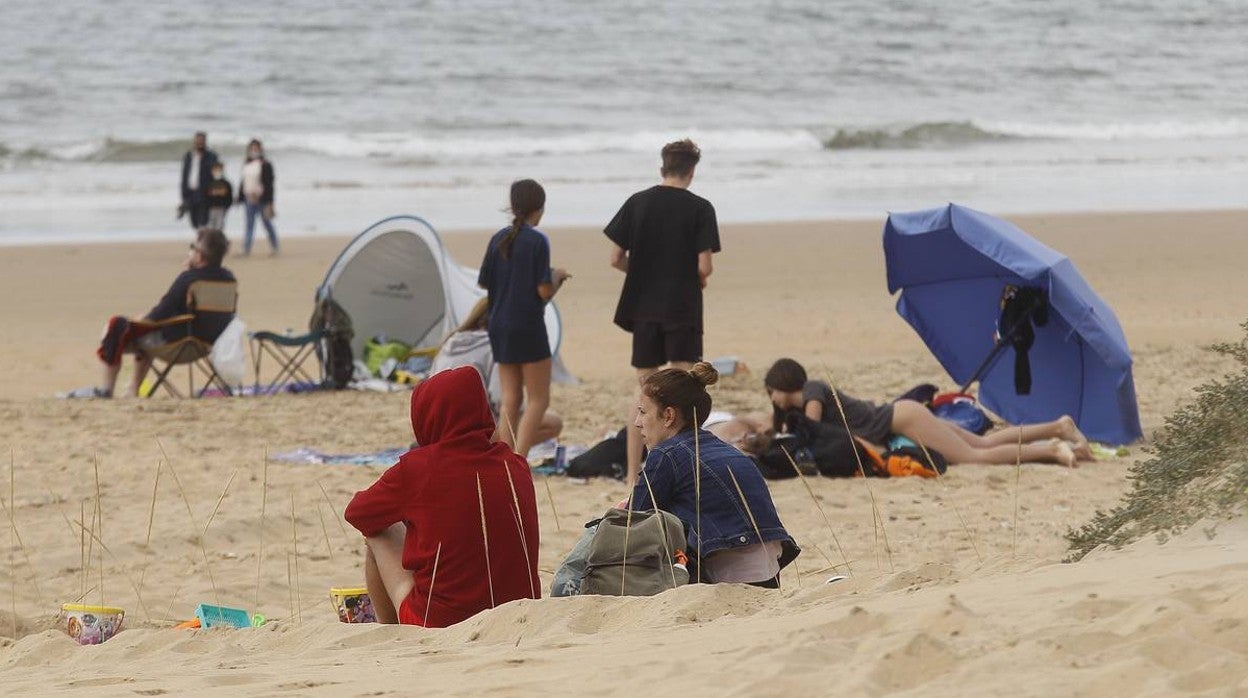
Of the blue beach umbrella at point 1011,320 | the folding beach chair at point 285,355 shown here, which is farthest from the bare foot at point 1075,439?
the folding beach chair at point 285,355

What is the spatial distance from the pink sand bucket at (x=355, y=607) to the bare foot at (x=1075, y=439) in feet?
13.4

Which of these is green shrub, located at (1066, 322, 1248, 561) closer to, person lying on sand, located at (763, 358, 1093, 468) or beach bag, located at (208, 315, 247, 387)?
person lying on sand, located at (763, 358, 1093, 468)

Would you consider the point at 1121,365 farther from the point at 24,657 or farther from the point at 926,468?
the point at 24,657

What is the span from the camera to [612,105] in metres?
33.3

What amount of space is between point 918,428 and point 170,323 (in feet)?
14.9

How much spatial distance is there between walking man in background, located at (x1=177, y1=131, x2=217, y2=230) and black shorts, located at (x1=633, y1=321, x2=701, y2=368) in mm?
10181

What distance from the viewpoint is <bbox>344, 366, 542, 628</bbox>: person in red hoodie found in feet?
14.0

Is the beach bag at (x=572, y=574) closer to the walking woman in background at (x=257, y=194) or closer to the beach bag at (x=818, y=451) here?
the beach bag at (x=818, y=451)

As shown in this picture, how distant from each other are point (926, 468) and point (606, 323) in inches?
215

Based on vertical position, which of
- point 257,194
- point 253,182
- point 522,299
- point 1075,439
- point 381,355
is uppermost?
point 253,182

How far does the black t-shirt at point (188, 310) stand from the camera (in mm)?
9391

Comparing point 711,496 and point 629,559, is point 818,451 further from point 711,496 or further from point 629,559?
point 629,559

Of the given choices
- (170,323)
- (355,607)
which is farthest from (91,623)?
(170,323)

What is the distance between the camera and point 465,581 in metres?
4.31
